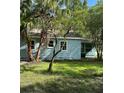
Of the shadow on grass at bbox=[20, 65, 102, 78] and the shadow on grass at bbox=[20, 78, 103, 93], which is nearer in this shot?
the shadow on grass at bbox=[20, 78, 103, 93]

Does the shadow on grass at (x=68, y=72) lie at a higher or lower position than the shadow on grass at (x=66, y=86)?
higher

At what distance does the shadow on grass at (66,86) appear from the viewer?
7.85 feet

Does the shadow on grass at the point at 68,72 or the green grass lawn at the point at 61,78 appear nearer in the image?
the green grass lawn at the point at 61,78

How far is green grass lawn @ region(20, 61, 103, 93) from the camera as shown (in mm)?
2402

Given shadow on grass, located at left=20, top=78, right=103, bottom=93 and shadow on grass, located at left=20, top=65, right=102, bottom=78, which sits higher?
shadow on grass, located at left=20, top=65, right=102, bottom=78

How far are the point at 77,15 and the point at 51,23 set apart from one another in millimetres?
264

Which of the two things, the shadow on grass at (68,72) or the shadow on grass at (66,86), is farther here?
the shadow on grass at (68,72)

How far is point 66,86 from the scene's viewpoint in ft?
8.27

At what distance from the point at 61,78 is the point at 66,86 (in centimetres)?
13

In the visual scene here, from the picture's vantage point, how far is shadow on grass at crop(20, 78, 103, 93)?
2.39 metres

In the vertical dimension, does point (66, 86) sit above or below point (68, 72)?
below

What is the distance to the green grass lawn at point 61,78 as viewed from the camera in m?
2.40

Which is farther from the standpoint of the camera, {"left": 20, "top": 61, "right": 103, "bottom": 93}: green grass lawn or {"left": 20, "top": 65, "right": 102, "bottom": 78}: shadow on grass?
{"left": 20, "top": 65, "right": 102, "bottom": 78}: shadow on grass
